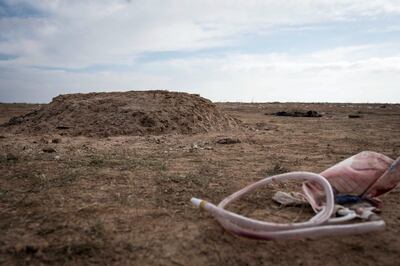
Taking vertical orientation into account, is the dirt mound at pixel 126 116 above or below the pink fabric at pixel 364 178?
above

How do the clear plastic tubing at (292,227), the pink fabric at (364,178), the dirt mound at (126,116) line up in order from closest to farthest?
the clear plastic tubing at (292,227) → the pink fabric at (364,178) → the dirt mound at (126,116)

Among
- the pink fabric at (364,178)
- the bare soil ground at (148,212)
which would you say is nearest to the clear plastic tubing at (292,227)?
the bare soil ground at (148,212)

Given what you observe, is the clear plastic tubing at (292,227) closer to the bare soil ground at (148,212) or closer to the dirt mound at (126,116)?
the bare soil ground at (148,212)

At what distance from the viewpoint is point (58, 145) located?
8.12 meters

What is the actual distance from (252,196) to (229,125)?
891 cm

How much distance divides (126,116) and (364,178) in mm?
8666

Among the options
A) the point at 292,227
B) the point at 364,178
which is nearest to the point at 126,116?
the point at 364,178

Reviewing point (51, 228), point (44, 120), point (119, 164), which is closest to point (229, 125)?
point (44, 120)

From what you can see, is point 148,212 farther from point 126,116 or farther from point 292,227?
point 126,116

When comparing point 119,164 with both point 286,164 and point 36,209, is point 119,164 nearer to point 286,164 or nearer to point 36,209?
point 36,209

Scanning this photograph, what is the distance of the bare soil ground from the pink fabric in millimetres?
248

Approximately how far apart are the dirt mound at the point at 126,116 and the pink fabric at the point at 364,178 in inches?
291

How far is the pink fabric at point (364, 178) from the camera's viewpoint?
350 centimetres

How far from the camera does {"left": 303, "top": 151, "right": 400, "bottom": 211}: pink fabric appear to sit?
3.50 m
